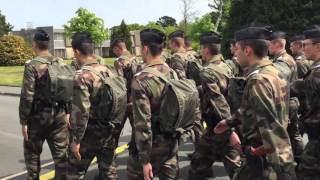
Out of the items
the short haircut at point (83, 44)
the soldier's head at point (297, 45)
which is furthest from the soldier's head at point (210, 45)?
the soldier's head at point (297, 45)

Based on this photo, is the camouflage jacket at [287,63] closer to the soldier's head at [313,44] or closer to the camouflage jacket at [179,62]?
the soldier's head at [313,44]

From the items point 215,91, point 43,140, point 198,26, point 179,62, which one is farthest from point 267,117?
point 198,26

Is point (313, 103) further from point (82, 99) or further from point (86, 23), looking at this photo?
point (86, 23)

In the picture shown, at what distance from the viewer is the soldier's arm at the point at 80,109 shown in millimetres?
5086

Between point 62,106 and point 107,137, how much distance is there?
1090mm

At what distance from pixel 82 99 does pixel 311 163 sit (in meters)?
2.44

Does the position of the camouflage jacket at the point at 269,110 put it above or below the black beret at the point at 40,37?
below

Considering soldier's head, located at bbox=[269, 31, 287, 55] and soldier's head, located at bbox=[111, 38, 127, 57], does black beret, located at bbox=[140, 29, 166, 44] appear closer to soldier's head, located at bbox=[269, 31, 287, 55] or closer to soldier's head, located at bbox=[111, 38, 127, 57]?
soldier's head, located at bbox=[269, 31, 287, 55]

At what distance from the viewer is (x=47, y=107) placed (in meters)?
6.14

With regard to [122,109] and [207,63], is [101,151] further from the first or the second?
[207,63]

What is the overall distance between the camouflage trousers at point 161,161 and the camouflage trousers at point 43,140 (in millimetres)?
1797

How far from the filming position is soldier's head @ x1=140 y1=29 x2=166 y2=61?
15.1 ft

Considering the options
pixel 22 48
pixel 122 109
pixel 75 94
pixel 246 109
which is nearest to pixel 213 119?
pixel 122 109

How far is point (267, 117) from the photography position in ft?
11.9
